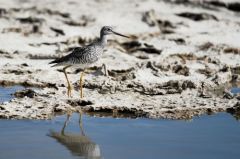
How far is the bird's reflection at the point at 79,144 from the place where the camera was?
6897mm

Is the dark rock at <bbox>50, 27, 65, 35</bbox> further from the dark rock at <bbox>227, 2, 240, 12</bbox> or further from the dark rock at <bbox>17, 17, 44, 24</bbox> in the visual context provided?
the dark rock at <bbox>227, 2, 240, 12</bbox>

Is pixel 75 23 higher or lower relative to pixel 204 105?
higher

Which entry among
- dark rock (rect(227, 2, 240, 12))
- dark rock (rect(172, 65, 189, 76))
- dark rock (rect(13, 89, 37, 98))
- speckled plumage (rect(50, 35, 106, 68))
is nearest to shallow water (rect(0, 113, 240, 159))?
dark rock (rect(13, 89, 37, 98))

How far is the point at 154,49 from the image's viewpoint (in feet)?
45.9

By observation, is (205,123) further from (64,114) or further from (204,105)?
(64,114)

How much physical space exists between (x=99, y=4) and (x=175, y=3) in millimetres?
2308

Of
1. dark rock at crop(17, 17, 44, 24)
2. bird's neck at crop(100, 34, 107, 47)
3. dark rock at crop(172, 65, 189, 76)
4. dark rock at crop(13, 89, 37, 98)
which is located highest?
dark rock at crop(17, 17, 44, 24)

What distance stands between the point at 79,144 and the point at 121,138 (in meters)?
0.52

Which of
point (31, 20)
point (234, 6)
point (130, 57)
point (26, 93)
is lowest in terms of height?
point (26, 93)

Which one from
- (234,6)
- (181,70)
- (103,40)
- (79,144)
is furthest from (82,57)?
(234,6)

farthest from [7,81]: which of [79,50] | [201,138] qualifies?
[201,138]

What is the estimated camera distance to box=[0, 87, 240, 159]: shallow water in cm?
690

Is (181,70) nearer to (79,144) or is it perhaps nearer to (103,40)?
(103,40)

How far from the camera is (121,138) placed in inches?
299
